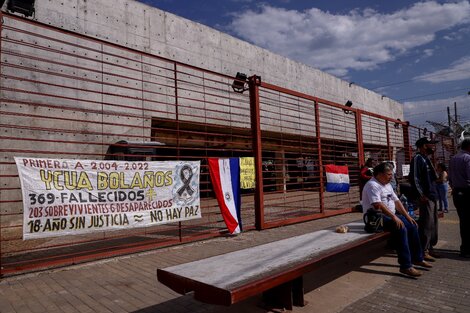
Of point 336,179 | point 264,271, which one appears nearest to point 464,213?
point 264,271

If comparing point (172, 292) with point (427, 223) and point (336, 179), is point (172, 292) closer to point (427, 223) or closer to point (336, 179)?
point (427, 223)

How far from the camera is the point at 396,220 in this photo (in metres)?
4.84

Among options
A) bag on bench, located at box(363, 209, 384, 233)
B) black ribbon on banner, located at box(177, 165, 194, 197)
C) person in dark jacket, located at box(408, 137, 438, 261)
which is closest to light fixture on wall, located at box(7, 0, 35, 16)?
black ribbon on banner, located at box(177, 165, 194, 197)

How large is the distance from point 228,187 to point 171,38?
723 centimetres

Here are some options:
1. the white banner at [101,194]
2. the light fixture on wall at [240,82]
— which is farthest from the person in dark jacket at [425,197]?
the light fixture on wall at [240,82]

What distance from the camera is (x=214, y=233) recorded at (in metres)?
7.32

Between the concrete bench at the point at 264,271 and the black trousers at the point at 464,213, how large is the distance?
6.08 feet

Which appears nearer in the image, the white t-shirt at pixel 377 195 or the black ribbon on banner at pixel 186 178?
the white t-shirt at pixel 377 195

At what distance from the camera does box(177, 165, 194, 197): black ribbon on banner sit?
6.64m

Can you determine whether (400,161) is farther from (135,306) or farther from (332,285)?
(135,306)

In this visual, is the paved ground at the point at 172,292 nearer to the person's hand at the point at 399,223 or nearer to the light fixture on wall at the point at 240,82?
the person's hand at the point at 399,223

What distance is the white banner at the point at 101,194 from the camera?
15.4ft

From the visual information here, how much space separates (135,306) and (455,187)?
5.34m

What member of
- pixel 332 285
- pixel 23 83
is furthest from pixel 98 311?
pixel 23 83
